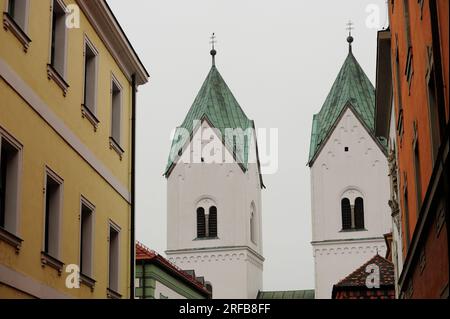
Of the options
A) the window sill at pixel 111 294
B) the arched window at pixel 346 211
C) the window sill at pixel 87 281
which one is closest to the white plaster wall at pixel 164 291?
the window sill at pixel 111 294

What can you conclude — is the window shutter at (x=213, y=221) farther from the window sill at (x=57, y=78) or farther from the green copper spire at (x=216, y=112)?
the window sill at (x=57, y=78)

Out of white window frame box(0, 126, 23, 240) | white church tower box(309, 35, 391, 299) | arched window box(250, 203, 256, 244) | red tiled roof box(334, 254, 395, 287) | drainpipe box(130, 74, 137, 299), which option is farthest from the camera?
arched window box(250, 203, 256, 244)

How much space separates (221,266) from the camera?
68.6m

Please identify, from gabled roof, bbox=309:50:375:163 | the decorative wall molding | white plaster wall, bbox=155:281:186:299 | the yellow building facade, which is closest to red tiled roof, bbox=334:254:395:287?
white plaster wall, bbox=155:281:186:299

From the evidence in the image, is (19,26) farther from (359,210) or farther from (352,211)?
(359,210)

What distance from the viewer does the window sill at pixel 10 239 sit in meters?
13.1

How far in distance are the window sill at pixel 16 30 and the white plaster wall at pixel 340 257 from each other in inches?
2052

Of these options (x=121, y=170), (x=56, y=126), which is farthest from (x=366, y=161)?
(x=56, y=126)

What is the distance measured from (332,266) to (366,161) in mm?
7286

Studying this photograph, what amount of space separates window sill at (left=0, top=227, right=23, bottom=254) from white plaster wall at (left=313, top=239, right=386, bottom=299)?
2059 inches

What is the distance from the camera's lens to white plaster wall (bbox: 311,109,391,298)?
65.1 metres

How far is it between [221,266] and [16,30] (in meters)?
55.5

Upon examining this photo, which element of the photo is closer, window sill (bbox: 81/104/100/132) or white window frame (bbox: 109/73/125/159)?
window sill (bbox: 81/104/100/132)

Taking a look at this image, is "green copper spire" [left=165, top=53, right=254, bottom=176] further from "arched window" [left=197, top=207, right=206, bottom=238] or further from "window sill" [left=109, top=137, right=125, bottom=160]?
"window sill" [left=109, top=137, right=125, bottom=160]
